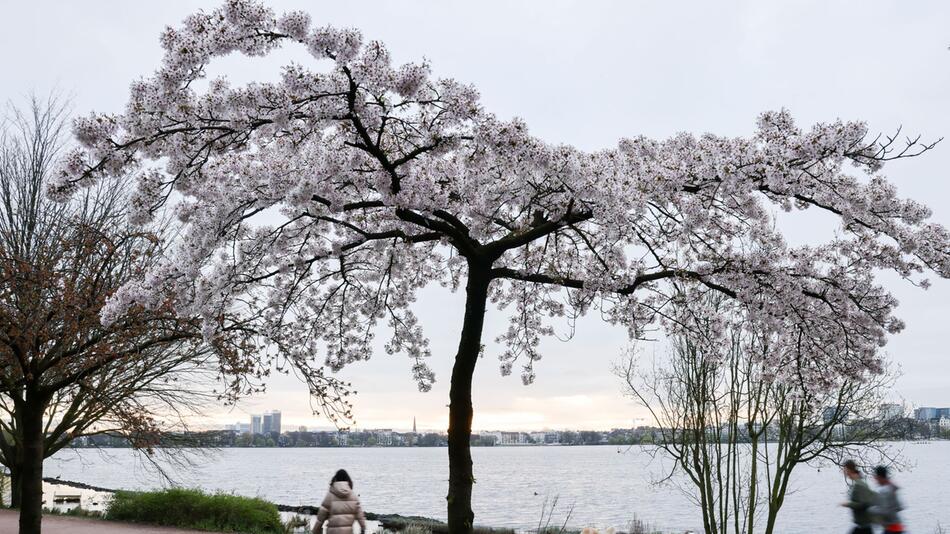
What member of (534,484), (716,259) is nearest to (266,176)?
(716,259)

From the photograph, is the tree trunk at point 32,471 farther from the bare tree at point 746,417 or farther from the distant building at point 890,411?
the distant building at point 890,411

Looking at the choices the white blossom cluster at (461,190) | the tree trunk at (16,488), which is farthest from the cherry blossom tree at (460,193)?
the tree trunk at (16,488)

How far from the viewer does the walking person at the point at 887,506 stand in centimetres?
901


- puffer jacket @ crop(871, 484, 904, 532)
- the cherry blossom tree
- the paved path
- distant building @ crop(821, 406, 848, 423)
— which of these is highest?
the cherry blossom tree

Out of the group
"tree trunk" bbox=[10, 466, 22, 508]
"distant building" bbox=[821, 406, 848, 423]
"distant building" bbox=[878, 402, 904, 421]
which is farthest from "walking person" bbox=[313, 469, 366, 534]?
"tree trunk" bbox=[10, 466, 22, 508]

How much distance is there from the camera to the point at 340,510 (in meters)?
8.79

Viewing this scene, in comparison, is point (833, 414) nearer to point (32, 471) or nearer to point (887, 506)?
point (887, 506)

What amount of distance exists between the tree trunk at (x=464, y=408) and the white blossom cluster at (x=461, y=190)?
1.43ft

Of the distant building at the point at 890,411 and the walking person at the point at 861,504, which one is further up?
the distant building at the point at 890,411

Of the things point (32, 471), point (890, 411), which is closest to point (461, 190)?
point (32, 471)

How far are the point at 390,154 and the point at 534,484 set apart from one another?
68468 millimetres

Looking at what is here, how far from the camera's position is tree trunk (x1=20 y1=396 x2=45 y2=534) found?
552 inches

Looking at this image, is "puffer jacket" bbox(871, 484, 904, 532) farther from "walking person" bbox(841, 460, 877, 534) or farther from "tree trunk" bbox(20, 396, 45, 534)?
"tree trunk" bbox(20, 396, 45, 534)

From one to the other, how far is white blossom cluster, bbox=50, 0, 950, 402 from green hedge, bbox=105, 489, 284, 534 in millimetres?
6892
